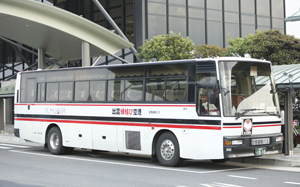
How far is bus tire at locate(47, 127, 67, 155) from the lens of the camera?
650 inches

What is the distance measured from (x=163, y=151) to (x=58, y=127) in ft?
17.9

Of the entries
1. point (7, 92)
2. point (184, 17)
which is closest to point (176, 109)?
point (7, 92)

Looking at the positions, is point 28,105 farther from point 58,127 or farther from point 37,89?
point 58,127

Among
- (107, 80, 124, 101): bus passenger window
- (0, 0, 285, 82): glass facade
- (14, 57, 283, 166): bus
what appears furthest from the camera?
(0, 0, 285, 82): glass facade

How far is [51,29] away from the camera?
2336 centimetres

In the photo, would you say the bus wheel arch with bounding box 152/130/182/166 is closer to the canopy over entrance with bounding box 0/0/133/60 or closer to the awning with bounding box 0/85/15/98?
the canopy over entrance with bounding box 0/0/133/60

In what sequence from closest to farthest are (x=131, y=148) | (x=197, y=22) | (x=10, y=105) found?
1. (x=131, y=148)
2. (x=197, y=22)
3. (x=10, y=105)

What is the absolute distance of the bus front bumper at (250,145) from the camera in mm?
11516

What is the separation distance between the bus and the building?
16.0 metres

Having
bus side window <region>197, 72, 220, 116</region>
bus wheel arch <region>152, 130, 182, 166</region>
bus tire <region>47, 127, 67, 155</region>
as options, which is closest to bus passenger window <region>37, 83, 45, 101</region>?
bus tire <region>47, 127, 67, 155</region>

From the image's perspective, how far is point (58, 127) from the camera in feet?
54.8

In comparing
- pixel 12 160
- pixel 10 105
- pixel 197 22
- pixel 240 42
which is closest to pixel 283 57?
pixel 240 42

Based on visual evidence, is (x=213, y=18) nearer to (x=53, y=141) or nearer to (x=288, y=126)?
(x=53, y=141)

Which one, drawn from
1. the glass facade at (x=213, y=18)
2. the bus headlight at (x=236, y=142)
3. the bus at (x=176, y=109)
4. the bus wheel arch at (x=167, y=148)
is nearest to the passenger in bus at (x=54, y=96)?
the bus at (x=176, y=109)
